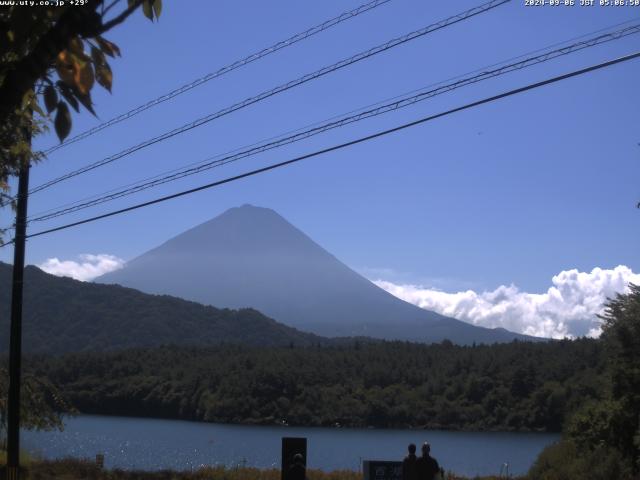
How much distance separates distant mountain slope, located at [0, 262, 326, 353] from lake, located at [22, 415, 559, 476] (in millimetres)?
81779

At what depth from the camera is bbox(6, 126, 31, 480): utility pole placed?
17.5 m

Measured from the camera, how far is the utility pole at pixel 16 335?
17531mm

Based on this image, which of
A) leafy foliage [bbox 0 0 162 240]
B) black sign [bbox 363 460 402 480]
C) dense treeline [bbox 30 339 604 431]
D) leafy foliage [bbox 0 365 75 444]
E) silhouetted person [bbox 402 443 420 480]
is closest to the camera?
leafy foliage [bbox 0 0 162 240]

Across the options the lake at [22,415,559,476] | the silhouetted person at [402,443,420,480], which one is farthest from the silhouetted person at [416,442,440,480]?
the lake at [22,415,559,476]

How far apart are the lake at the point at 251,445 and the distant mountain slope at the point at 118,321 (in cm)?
8178

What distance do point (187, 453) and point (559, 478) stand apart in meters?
29.7

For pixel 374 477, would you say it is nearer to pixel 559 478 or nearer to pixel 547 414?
pixel 559 478

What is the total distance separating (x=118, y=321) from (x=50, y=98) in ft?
579

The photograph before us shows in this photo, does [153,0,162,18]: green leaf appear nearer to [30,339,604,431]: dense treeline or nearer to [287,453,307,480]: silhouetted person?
[287,453,307,480]: silhouetted person

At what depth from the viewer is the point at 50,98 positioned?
9.80ft

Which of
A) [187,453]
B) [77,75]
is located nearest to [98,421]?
[187,453]

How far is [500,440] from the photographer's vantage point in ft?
230

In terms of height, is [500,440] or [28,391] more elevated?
[28,391]

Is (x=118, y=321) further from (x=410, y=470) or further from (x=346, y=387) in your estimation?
(x=410, y=470)
